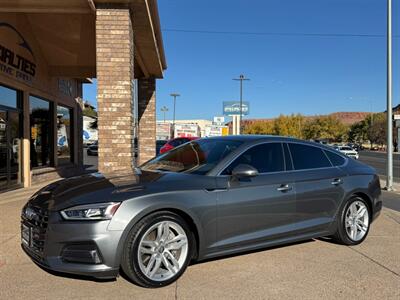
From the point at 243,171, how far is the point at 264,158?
0.74 meters

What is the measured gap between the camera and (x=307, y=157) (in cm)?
578

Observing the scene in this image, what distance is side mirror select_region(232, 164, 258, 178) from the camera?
15.4 ft

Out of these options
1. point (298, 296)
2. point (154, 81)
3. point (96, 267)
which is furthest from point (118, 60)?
point (154, 81)

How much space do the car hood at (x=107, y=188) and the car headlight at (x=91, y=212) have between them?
0.15 ft

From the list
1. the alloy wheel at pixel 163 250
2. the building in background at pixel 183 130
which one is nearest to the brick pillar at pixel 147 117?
the alloy wheel at pixel 163 250

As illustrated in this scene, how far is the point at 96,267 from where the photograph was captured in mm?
3922

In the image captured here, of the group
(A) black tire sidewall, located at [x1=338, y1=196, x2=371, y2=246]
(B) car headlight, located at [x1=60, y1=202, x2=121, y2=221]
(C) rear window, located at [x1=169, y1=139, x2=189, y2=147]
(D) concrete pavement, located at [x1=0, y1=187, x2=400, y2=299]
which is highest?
(C) rear window, located at [x1=169, y1=139, x2=189, y2=147]

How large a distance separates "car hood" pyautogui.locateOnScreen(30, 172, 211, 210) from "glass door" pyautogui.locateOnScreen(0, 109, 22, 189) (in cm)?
659

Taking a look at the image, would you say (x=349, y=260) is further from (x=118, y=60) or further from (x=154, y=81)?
(x=154, y=81)

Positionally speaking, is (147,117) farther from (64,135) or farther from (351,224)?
(351,224)

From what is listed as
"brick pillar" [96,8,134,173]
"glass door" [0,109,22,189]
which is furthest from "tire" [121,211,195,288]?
"glass door" [0,109,22,189]

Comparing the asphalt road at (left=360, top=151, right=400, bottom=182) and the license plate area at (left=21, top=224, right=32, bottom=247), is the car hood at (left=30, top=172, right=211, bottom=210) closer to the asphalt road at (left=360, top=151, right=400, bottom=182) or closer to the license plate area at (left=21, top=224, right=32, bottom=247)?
the license plate area at (left=21, top=224, right=32, bottom=247)

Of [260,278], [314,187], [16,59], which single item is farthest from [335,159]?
[16,59]

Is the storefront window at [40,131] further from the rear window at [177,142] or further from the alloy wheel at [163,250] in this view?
the alloy wheel at [163,250]
